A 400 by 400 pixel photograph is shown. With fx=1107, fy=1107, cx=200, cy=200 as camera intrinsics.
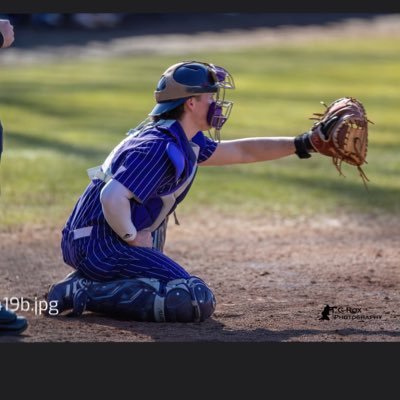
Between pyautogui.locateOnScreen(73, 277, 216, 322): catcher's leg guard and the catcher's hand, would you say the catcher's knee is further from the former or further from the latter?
the catcher's hand

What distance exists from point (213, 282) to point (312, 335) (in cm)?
162

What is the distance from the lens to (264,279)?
6887 millimetres

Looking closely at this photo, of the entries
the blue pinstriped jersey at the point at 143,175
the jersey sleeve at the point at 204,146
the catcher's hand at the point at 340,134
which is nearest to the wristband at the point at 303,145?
the catcher's hand at the point at 340,134

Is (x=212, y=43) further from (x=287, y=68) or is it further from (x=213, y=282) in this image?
(x=213, y=282)

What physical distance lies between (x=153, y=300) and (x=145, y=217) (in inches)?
16.1

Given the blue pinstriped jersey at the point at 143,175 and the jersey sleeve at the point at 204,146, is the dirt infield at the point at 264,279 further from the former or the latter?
Answer: the jersey sleeve at the point at 204,146

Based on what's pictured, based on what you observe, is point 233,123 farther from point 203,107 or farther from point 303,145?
point 203,107

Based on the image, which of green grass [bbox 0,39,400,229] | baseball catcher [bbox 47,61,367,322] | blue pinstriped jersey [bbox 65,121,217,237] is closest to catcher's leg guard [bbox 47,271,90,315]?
baseball catcher [bbox 47,61,367,322]

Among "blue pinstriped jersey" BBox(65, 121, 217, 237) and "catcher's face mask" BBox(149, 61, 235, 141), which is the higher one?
"catcher's face mask" BBox(149, 61, 235, 141)

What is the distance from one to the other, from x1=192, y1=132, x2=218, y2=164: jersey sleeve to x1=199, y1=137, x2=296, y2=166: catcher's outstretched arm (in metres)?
0.03

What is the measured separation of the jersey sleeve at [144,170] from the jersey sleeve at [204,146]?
69 centimetres

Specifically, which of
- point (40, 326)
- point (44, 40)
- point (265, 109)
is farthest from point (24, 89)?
point (40, 326)

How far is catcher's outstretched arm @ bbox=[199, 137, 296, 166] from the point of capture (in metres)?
6.11

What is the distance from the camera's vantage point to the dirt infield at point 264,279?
5273 millimetres
